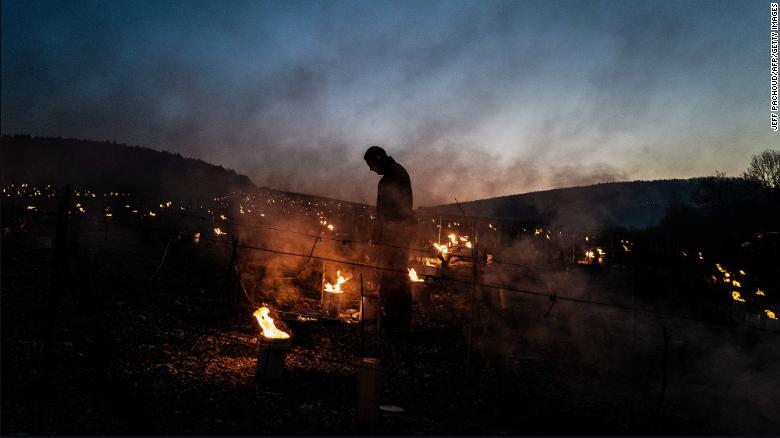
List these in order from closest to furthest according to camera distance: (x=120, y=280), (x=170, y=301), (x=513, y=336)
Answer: (x=513, y=336) → (x=170, y=301) → (x=120, y=280)

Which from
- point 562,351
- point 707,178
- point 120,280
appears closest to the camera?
point 562,351

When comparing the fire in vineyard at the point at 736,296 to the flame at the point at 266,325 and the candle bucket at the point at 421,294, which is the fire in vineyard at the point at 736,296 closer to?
the candle bucket at the point at 421,294

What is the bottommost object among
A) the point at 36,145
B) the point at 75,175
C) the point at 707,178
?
the point at 707,178

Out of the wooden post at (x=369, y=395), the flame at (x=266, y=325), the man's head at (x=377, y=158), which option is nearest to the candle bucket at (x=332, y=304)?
the man's head at (x=377, y=158)

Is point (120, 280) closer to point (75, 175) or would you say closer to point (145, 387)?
point (145, 387)

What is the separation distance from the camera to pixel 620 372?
7094 millimetres

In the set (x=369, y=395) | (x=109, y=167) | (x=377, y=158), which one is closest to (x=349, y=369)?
(x=369, y=395)

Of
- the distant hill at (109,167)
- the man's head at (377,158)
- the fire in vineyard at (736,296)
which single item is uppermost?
the distant hill at (109,167)

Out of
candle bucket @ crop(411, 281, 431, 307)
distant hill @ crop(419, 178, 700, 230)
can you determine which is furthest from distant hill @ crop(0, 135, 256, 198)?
candle bucket @ crop(411, 281, 431, 307)

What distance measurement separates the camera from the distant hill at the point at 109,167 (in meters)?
99.9

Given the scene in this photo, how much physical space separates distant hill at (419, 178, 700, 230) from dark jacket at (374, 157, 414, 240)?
3269 cm

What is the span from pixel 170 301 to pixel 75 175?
381 feet

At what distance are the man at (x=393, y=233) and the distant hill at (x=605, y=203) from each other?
32628 mm

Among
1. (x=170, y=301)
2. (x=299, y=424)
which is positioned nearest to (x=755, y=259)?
(x=299, y=424)
